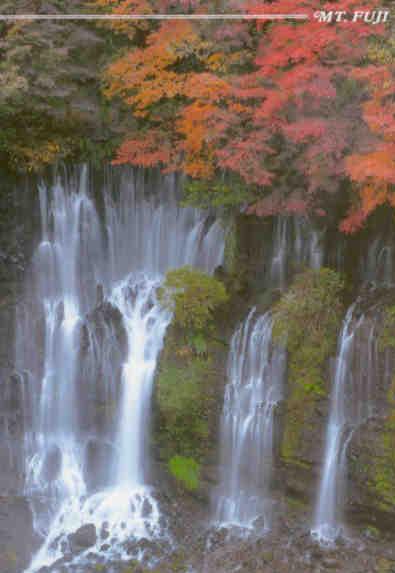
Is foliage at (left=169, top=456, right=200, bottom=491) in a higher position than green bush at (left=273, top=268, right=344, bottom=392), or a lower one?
lower

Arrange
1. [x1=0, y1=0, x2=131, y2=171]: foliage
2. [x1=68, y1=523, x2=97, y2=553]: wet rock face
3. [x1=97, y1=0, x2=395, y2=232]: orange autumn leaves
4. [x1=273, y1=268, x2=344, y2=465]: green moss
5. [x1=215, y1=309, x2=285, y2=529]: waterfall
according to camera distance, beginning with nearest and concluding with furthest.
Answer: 1. [x1=97, y1=0, x2=395, y2=232]: orange autumn leaves
2. [x1=68, y1=523, x2=97, y2=553]: wet rock face
3. [x1=273, y1=268, x2=344, y2=465]: green moss
4. [x1=215, y1=309, x2=285, y2=529]: waterfall
5. [x1=0, y1=0, x2=131, y2=171]: foliage

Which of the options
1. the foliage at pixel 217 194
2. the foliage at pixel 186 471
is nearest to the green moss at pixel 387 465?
the foliage at pixel 186 471

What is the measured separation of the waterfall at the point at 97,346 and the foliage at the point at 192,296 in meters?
1.10

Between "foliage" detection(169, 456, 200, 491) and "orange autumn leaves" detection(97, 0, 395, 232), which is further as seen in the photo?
"foliage" detection(169, 456, 200, 491)

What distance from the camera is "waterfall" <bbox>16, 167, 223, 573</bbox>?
44.3 ft

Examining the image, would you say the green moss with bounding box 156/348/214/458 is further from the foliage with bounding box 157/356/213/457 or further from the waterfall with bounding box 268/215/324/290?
the waterfall with bounding box 268/215/324/290

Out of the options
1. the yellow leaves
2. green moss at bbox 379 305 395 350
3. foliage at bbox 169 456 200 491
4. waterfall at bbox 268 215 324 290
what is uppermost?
the yellow leaves

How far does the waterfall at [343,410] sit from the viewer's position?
12.4 metres

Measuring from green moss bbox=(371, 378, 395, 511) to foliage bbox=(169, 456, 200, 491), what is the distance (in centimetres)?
399

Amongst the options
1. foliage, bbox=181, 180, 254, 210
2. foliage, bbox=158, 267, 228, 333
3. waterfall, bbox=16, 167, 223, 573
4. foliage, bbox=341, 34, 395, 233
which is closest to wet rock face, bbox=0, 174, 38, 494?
waterfall, bbox=16, 167, 223, 573

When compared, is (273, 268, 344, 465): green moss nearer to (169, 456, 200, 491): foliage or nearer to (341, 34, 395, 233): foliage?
(169, 456, 200, 491): foliage

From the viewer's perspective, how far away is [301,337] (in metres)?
13.0

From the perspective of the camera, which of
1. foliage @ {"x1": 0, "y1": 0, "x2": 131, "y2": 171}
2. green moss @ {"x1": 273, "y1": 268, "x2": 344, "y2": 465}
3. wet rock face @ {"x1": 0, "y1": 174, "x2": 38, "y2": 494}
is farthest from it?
wet rock face @ {"x1": 0, "y1": 174, "x2": 38, "y2": 494}

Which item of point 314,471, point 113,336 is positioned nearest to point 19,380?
point 113,336
